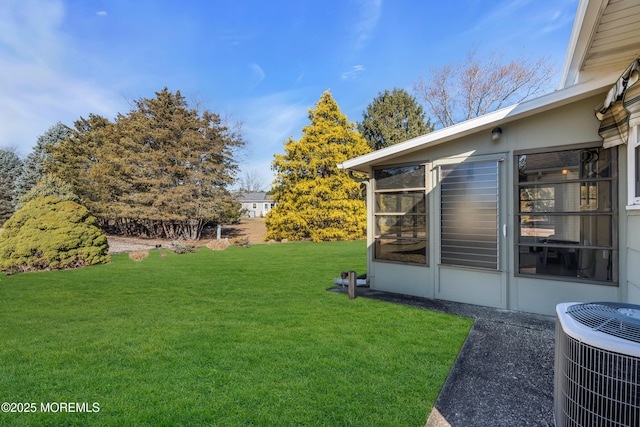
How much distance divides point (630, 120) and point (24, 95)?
16.5m

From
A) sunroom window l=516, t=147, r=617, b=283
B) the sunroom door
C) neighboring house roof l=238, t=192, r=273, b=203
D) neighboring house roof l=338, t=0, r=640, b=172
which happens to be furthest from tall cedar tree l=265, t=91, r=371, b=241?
neighboring house roof l=238, t=192, r=273, b=203

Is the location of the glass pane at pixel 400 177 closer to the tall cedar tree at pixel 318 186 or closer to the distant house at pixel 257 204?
the tall cedar tree at pixel 318 186

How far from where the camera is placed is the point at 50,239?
8.47 metres

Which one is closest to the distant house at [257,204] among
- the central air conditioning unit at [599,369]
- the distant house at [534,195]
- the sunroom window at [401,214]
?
the sunroom window at [401,214]

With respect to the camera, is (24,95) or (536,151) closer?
(536,151)

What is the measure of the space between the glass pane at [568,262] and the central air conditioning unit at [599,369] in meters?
2.98

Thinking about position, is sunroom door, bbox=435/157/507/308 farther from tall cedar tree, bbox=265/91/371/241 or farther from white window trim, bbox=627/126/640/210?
tall cedar tree, bbox=265/91/371/241

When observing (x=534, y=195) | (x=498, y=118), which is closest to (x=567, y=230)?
(x=534, y=195)

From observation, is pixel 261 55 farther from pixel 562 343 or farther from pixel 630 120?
pixel 562 343

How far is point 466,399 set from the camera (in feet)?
8.00

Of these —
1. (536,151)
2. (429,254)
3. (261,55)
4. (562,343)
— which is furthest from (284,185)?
(562,343)

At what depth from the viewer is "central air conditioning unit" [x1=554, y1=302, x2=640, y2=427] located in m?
1.16

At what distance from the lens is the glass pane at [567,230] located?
12.6 feet

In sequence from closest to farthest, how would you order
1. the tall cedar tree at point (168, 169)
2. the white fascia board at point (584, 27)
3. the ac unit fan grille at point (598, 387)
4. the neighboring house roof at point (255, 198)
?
the ac unit fan grille at point (598, 387) < the white fascia board at point (584, 27) < the tall cedar tree at point (168, 169) < the neighboring house roof at point (255, 198)
